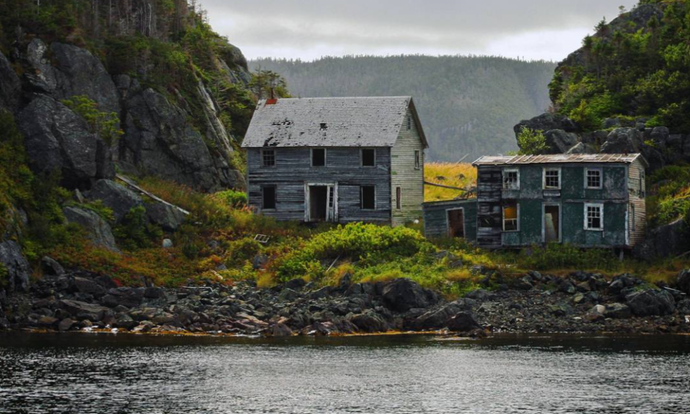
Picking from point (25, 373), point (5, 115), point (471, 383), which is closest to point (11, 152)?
point (5, 115)

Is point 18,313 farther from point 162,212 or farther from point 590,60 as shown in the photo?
point 590,60

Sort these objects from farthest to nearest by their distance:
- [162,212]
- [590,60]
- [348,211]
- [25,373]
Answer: [590,60], [348,211], [162,212], [25,373]

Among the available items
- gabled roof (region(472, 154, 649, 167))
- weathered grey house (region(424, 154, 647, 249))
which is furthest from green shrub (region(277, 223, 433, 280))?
gabled roof (region(472, 154, 649, 167))

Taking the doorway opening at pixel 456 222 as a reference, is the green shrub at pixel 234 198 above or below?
above

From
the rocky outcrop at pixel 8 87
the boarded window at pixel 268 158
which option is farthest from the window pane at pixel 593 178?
the rocky outcrop at pixel 8 87

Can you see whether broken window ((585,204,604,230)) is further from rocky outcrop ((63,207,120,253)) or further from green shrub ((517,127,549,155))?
rocky outcrop ((63,207,120,253))

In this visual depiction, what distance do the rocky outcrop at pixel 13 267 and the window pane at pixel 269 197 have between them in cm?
2057

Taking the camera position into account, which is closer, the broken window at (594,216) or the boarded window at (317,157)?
the broken window at (594,216)

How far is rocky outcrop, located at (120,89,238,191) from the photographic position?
70.1 m

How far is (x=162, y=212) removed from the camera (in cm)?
6431

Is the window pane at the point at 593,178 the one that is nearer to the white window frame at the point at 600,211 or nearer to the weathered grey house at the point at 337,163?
the white window frame at the point at 600,211

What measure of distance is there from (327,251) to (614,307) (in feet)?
50.1

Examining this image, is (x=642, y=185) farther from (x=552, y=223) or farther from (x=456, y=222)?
(x=456, y=222)

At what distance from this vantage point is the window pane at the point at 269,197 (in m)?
71.9
